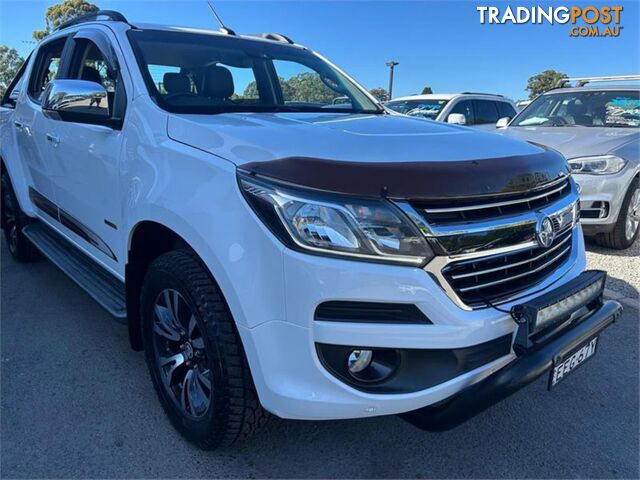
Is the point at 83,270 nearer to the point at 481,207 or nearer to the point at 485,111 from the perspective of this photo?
the point at 481,207

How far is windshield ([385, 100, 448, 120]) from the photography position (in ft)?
29.9

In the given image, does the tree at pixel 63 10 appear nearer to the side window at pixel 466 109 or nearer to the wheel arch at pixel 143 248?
the side window at pixel 466 109

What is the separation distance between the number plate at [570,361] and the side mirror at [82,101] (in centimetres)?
238

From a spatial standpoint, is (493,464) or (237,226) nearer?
(237,226)

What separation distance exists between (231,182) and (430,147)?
2.58ft

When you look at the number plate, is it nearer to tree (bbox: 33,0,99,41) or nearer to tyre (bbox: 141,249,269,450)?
tyre (bbox: 141,249,269,450)

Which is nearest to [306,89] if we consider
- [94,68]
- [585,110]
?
[94,68]

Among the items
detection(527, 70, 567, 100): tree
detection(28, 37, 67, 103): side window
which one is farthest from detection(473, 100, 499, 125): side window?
detection(527, 70, 567, 100): tree

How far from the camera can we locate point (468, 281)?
5.98ft

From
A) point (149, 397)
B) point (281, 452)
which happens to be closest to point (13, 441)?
point (149, 397)

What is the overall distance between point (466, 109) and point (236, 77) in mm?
7315

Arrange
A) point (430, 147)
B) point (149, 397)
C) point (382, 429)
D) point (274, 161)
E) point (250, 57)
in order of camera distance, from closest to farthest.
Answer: point (274, 161) < point (430, 147) < point (382, 429) < point (149, 397) < point (250, 57)

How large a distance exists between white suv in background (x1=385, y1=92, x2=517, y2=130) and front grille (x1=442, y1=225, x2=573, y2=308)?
7.10 meters

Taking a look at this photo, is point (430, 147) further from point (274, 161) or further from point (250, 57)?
point (250, 57)
